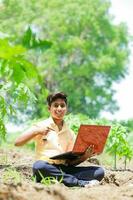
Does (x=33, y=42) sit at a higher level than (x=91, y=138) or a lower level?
higher

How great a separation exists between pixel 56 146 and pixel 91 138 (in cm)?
42

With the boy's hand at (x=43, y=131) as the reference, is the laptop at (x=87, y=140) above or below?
below

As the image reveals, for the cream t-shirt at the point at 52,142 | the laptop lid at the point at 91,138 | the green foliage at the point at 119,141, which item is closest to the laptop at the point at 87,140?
the laptop lid at the point at 91,138

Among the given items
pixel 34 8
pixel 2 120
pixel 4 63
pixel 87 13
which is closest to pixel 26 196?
pixel 4 63

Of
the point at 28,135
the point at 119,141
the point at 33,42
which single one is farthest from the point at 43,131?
the point at 119,141

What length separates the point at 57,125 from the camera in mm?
6145

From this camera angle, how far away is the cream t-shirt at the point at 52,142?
606 cm

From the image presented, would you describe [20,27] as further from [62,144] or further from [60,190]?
[60,190]

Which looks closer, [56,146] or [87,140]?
[87,140]

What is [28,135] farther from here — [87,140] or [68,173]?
[68,173]

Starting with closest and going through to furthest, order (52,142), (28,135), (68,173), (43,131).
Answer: (28,135) → (43,131) → (52,142) → (68,173)

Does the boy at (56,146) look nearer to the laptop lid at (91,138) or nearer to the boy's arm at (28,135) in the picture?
the boy's arm at (28,135)

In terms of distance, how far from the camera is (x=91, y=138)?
19.2ft

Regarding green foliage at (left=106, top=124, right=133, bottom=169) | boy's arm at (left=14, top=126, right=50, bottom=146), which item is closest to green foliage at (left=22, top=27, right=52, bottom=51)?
boy's arm at (left=14, top=126, right=50, bottom=146)
